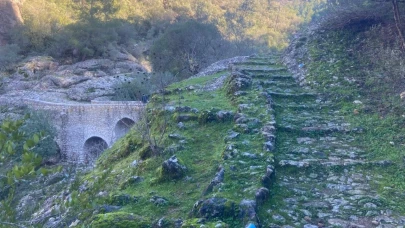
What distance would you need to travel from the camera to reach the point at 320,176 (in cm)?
585

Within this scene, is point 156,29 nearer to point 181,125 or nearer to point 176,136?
point 181,125

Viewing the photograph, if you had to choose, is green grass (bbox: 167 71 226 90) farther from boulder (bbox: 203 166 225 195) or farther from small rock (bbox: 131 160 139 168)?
boulder (bbox: 203 166 225 195)

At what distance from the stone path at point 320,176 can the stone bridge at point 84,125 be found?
35.6 ft

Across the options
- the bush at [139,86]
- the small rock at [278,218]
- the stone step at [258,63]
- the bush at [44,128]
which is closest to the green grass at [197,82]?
the stone step at [258,63]

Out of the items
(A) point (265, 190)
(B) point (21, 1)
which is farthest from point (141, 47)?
(A) point (265, 190)

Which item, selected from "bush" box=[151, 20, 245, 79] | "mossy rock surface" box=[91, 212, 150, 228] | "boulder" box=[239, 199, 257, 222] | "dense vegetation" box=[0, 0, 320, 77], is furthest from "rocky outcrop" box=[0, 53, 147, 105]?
"boulder" box=[239, 199, 257, 222]

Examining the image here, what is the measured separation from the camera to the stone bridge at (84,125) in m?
18.3

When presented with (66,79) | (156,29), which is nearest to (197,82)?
(66,79)

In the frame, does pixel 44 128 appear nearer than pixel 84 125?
Yes

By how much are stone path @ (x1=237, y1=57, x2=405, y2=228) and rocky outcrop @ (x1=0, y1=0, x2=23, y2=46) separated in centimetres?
2957

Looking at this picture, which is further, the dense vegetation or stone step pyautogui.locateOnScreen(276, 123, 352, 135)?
the dense vegetation

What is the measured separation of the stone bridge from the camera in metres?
18.3

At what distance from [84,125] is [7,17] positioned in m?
18.9

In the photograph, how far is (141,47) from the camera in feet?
115
